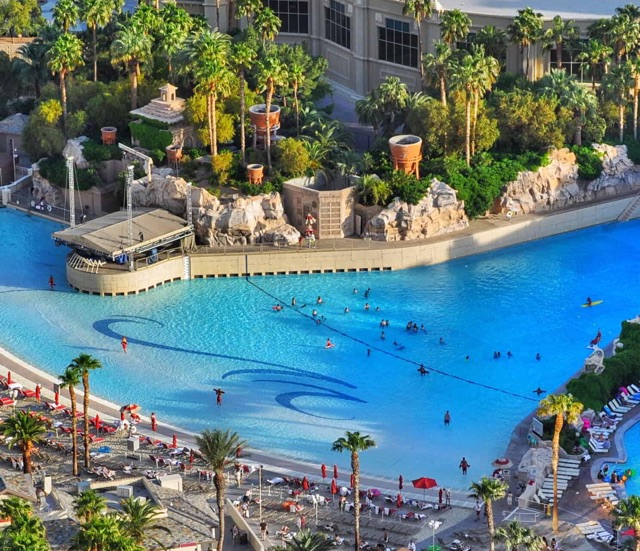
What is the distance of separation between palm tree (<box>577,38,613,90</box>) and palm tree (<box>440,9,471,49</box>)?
8992 millimetres

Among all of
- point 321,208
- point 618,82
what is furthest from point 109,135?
point 618,82

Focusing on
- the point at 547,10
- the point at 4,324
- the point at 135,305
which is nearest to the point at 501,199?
the point at 547,10

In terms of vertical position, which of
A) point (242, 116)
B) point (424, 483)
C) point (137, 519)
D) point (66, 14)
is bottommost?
point (424, 483)

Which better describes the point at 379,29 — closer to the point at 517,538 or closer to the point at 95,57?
the point at 95,57

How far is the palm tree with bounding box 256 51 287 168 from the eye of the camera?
140 meters

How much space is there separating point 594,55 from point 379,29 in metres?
17.1

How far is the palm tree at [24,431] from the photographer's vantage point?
100625 mm

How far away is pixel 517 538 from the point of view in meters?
93.1

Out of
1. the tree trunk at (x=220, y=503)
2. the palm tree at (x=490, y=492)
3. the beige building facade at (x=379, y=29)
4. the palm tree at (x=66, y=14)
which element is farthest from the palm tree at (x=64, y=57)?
the palm tree at (x=490, y=492)

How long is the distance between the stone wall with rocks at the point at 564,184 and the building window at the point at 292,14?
2628 cm

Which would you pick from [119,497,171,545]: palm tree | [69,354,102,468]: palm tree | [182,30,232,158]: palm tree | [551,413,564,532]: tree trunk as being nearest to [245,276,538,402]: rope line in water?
[182,30,232,158]: palm tree

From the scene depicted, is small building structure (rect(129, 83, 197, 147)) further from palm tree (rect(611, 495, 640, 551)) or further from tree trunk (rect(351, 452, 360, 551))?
palm tree (rect(611, 495, 640, 551))

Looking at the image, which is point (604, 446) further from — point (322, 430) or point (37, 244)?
point (37, 244)

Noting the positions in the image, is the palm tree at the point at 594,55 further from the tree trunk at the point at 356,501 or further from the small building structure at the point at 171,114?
the tree trunk at the point at 356,501
